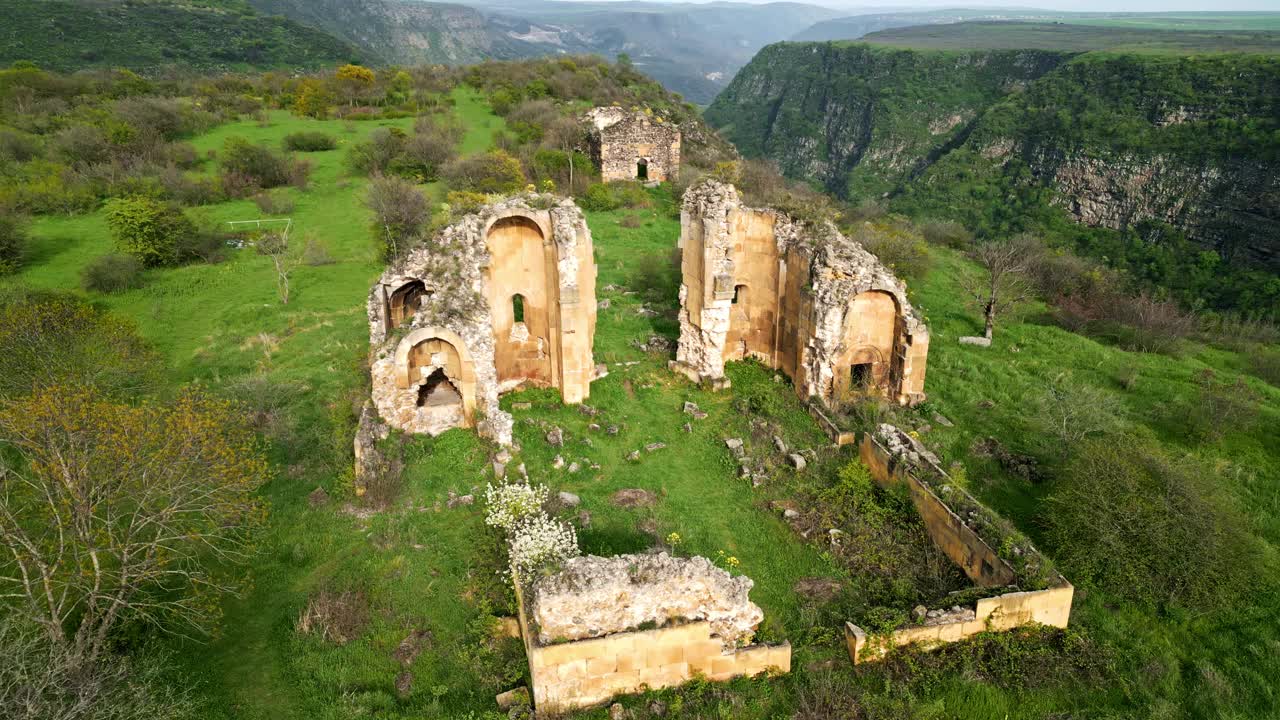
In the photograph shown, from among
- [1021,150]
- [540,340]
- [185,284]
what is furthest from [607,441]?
[1021,150]

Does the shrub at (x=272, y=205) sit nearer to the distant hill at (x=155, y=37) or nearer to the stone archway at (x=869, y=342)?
the stone archway at (x=869, y=342)

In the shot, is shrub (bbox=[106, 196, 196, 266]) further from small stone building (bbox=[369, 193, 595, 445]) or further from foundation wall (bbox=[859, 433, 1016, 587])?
foundation wall (bbox=[859, 433, 1016, 587])

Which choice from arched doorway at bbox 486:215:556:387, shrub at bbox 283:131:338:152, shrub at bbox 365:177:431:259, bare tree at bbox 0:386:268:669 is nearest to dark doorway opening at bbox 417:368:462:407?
arched doorway at bbox 486:215:556:387

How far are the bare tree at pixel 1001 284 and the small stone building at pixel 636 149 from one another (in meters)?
20.4

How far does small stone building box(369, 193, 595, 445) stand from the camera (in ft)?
49.4

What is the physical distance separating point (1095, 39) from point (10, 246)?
116597mm

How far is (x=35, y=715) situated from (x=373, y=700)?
355 centimetres

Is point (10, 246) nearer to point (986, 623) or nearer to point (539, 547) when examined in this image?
point (539, 547)

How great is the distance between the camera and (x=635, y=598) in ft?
31.1

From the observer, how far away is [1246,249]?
135 ft

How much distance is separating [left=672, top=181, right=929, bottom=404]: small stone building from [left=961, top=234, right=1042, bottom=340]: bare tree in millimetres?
7711

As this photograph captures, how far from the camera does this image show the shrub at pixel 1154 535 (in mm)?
11070

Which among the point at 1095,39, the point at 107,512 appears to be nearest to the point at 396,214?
the point at 107,512

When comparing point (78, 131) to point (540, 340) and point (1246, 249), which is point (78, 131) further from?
point (1246, 249)
